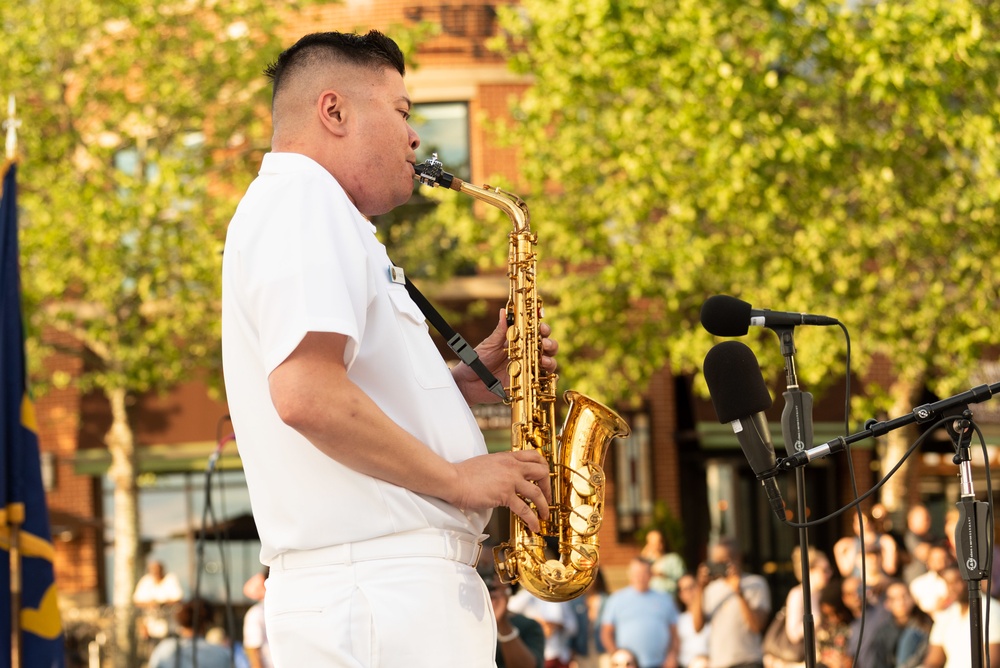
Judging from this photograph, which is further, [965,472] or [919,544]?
[919,544]

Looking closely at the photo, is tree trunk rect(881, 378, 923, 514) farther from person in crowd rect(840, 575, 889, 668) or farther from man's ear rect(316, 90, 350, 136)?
man's ear rect(316, 90, 350, 136)

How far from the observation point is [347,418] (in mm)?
2885

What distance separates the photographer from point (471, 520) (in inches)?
123

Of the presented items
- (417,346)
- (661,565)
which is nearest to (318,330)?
(417,346)

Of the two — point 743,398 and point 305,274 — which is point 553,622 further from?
point 305,274

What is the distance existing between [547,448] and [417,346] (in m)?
0.81

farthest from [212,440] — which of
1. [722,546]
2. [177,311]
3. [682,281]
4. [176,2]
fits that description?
[722,546]

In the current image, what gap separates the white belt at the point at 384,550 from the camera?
9.68 feet

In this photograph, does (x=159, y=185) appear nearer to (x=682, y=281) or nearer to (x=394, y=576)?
(x=682, y=281)

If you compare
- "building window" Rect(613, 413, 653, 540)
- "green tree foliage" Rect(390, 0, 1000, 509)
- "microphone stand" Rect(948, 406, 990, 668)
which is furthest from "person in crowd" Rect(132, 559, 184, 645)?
"microphone stand" Rect(948, 406, 990, 668)

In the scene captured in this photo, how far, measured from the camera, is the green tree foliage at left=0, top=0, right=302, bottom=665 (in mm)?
15391

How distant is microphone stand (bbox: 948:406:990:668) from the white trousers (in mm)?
1529

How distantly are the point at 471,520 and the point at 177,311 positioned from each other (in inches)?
563

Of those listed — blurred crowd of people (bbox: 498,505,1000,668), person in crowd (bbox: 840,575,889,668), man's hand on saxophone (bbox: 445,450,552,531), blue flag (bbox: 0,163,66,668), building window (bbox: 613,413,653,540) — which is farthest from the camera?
building window (bbox: 613,413,653,540)
